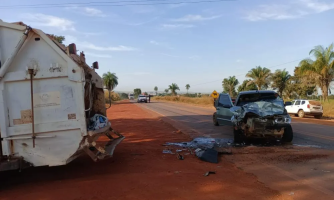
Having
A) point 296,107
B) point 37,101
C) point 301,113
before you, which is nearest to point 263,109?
point 37,101

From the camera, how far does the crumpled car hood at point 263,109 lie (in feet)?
29.1

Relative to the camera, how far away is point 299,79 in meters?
A: 44.2

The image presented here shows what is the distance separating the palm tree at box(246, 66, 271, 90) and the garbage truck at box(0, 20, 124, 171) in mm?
48554

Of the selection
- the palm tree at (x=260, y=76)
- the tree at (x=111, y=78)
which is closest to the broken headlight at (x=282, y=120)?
A: the palm tree at (x=260, y=76)

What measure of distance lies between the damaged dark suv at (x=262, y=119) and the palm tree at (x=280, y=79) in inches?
1666

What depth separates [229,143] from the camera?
31.0 feet

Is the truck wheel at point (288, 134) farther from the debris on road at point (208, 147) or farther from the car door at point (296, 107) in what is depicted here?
the car door at point (296, 107)

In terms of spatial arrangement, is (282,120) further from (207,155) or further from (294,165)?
(207,155)

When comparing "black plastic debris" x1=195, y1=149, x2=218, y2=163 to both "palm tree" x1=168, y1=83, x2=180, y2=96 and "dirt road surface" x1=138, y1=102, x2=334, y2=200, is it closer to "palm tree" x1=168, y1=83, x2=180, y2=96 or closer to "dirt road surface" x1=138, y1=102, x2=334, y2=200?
"dirt road surface" x1=138, y1=102, x2=334, y2=200

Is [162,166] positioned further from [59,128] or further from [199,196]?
[59,128]

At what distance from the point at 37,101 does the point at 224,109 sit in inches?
314

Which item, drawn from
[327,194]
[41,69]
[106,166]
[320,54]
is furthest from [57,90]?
[320,54]

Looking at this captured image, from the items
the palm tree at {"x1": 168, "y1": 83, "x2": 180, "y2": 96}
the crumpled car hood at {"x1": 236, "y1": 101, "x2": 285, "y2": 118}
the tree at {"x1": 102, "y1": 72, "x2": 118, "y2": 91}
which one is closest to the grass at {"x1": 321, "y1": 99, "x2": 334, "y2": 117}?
the crumpled car hood at {"x1": 236, "y1": 101, "x2": 285, "y2": 118}

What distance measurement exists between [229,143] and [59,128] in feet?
19.9
